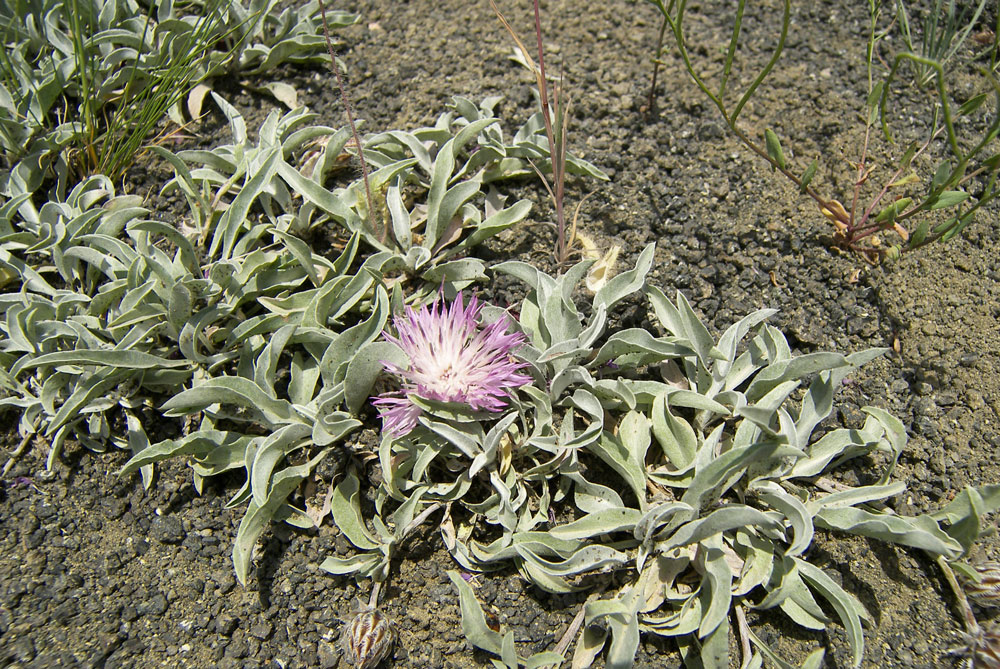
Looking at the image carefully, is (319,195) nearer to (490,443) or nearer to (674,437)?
(490,443)

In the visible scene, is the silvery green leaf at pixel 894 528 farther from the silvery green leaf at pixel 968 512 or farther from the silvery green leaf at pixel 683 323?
the silvery green leaf at pixel 683 323

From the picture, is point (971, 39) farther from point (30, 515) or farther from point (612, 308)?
point (30, 515)

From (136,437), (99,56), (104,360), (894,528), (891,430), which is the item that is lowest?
(136,437)

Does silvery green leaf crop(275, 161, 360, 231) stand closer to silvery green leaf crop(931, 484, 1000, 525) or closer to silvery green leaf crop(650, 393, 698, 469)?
silvery green leaf crop(650, 393, 698, 469)

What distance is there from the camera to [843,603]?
6.06 ft

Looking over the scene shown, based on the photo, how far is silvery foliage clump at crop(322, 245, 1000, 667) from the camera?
1893 millimetres

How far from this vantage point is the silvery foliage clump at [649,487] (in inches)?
74.5

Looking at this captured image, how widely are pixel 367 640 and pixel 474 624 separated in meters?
0.29

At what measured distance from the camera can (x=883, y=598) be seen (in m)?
2.01

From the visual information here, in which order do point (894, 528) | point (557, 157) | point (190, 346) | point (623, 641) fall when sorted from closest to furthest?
1. point (623, 641)
2. point (894, 528)
3. point (190, 346)
4. point (557, 157)

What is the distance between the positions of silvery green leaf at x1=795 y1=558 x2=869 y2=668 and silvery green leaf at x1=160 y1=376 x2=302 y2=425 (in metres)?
1.53

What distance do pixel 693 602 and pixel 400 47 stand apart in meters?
2.48

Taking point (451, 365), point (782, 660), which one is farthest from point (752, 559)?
point (451, 365)

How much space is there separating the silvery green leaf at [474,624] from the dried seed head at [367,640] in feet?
A: 0.72
